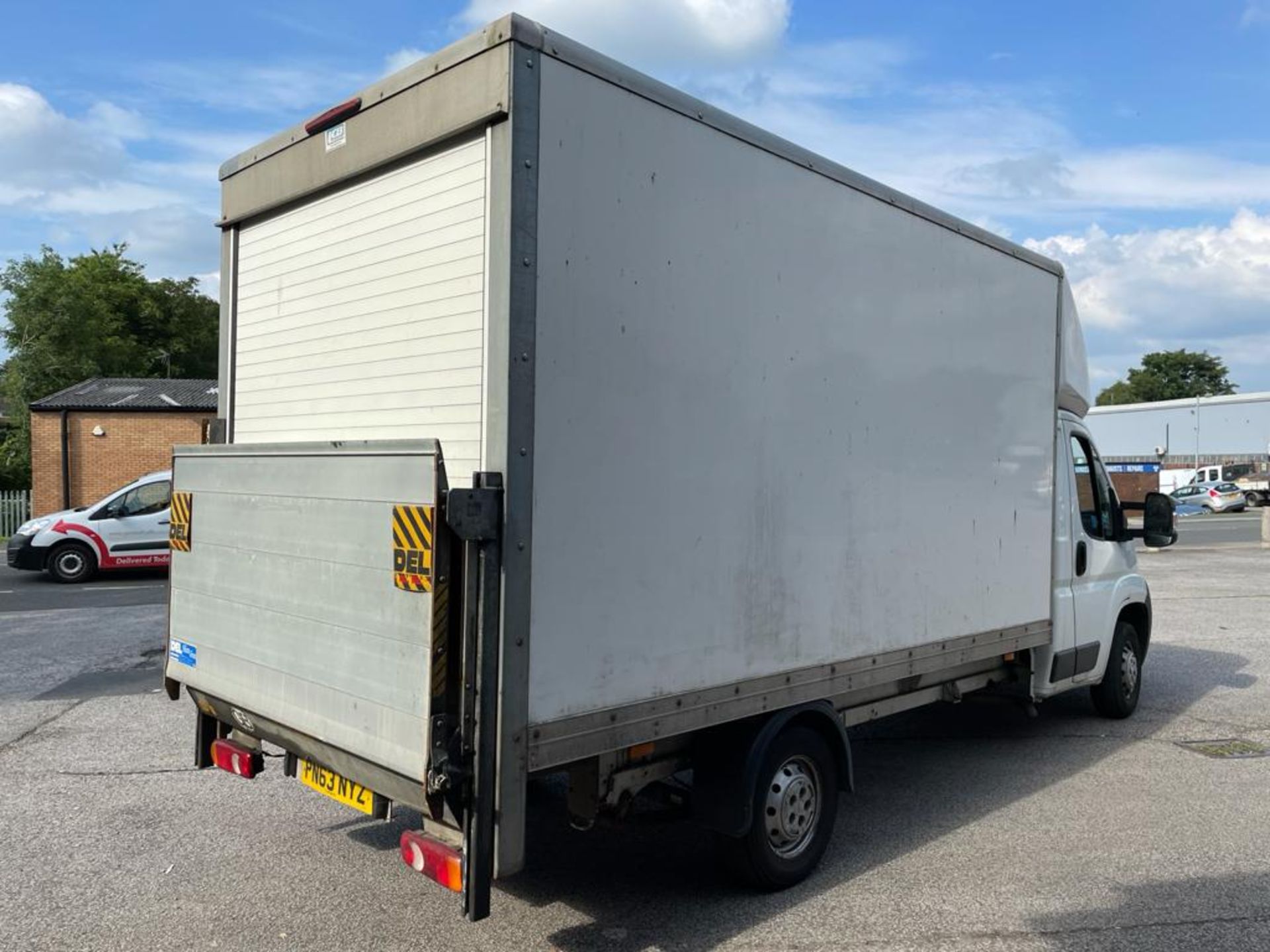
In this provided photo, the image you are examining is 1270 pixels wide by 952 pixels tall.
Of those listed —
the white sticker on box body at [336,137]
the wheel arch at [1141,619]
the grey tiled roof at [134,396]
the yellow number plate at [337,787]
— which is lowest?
the yellow number plate at [337,787]

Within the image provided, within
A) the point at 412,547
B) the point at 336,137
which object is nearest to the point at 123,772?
the point at 412,547

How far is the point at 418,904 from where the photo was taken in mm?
4254

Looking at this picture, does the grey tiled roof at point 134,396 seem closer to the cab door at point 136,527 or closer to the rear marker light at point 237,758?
the cab door at point 136,527

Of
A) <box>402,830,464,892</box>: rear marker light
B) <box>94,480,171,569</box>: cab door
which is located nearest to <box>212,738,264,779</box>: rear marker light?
<box>402,830,464,892</box>: rear marker light

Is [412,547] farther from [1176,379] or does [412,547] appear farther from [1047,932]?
[1176,379]

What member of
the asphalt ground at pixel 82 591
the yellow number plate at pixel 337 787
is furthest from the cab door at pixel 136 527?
the yellow number plate at pixel 337 787

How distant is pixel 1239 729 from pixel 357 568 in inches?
266

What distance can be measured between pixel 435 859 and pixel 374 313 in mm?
2039

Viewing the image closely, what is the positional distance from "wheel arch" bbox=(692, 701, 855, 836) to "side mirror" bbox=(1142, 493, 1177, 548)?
441 centimetres

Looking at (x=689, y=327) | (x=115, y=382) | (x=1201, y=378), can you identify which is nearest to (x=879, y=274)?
(x=689, y=327)

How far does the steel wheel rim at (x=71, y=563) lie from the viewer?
16.2 m

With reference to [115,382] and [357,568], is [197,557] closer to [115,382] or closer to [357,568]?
[357,568]

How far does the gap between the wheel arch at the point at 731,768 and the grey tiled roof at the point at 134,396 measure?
28.5 m

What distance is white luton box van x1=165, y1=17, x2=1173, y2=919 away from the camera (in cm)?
334
